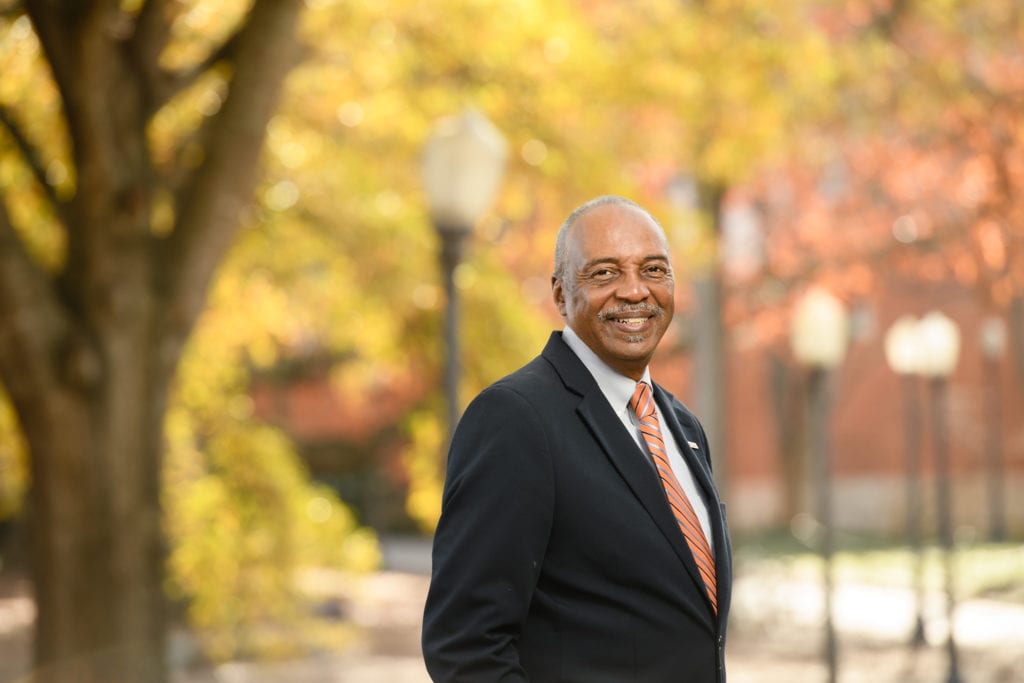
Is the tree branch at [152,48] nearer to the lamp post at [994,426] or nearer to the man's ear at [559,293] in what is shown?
the man's ear at [559,293]

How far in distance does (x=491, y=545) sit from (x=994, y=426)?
27.8m

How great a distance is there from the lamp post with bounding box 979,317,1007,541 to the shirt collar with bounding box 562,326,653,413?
77.0 feet

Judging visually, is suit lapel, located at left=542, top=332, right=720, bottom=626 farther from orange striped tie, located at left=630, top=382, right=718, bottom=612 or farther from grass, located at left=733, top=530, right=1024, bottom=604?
A: grass, located at left=733, top=530, right=1024, bottom=604

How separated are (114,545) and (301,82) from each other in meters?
5.00

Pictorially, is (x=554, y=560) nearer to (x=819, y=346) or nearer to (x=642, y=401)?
(x=642, y=401)

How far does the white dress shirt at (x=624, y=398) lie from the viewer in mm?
2535

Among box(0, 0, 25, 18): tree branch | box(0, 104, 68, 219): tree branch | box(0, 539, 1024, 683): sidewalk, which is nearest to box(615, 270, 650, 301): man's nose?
box(0, 104, 68, 219): tree branch

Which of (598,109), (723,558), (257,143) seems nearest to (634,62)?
(598,109)

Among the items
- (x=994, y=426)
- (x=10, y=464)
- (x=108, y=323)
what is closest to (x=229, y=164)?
(x=108, y=323)

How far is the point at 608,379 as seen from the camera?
8.32ft

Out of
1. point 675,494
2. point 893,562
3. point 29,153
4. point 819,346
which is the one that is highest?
point 29,153

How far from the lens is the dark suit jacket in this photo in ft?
7.51

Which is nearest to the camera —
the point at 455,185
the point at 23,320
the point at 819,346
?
the point at 455,185

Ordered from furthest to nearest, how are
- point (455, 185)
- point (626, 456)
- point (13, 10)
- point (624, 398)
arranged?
point (13, 10), point (455, 185), point (624, 398), point (626, 456)
